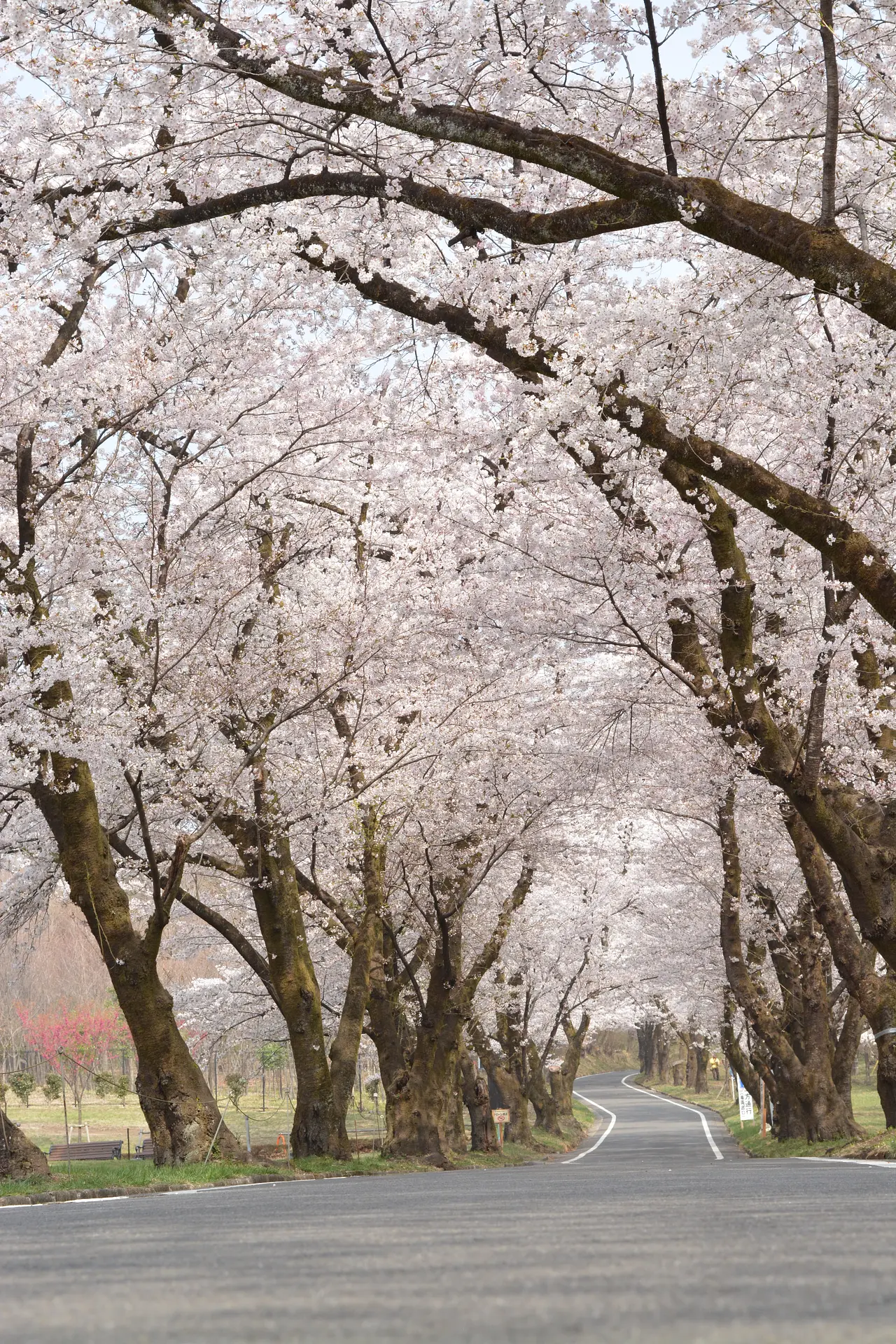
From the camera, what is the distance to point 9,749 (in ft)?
46.1

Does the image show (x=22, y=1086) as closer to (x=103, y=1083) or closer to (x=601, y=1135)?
(x=103, y=1083)

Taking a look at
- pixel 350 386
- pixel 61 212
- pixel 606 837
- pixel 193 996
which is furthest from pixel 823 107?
pixel 193 996

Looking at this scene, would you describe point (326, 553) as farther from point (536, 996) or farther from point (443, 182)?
point (536, 996)

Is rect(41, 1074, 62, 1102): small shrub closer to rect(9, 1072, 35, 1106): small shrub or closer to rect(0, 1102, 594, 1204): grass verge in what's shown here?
rect(9, 1072, 35, 1106): small shrub

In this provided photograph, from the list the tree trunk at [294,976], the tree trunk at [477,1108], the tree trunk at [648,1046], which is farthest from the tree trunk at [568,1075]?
the tree trunk at [648,1046]

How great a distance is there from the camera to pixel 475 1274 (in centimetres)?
276

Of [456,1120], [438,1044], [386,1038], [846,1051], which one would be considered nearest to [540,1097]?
[456,1120]

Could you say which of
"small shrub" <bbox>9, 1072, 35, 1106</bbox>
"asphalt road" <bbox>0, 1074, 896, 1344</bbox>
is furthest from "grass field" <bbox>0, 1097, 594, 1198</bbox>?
"small shrub" <bbox>9, 1072, 35, 1106</bbox>

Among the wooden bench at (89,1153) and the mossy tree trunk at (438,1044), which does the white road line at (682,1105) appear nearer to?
the mossy tree trunk at (438,1044)

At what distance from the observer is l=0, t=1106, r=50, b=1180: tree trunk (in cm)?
1398

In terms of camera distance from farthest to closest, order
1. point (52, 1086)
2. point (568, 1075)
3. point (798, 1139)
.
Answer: point (52, 1086) < point (568, 1075) < point (798, 1139)

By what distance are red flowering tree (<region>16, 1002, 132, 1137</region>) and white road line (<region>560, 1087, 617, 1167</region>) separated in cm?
1833

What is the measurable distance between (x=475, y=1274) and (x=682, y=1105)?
59638 mm

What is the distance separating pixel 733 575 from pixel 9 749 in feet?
26.4
